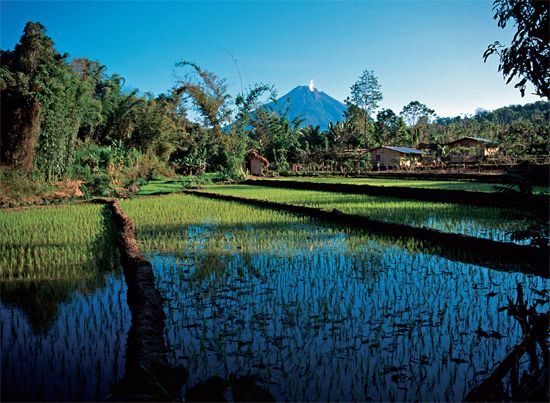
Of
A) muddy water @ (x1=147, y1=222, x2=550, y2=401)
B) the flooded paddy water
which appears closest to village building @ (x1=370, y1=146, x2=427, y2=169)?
the flooded paddy water

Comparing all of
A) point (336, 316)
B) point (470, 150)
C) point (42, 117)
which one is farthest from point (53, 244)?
point (470, 150)

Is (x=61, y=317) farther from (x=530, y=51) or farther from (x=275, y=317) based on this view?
(x=530, y=51)

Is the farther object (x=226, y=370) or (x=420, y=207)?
(x=420, y=207)

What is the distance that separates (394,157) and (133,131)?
78.2ft

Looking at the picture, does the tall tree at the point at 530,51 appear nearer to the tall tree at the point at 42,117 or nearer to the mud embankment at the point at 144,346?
the mud embankment at the point at 144,346

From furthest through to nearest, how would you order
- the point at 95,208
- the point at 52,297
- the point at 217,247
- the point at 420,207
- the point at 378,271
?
the point at 95,208, the point at 420,207, the point at 217,247, the point at 378,271, the point at 52,297

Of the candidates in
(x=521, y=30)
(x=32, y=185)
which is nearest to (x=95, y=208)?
(x=32, y=185)

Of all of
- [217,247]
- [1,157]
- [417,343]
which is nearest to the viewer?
[417,343]

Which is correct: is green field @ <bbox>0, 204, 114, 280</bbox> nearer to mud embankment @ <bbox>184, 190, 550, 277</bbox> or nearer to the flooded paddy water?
the flooded paddy water

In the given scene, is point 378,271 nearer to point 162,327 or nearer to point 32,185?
point 162,327

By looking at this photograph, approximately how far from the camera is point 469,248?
739cm

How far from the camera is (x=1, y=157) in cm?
1550

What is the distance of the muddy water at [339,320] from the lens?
3003 mm

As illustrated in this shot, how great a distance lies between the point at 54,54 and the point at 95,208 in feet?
45.0
